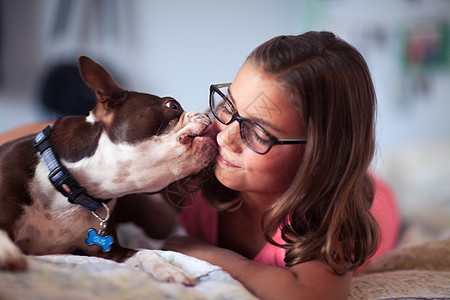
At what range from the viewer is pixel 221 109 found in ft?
3.99

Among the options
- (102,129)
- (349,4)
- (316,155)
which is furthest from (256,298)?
(349,4)

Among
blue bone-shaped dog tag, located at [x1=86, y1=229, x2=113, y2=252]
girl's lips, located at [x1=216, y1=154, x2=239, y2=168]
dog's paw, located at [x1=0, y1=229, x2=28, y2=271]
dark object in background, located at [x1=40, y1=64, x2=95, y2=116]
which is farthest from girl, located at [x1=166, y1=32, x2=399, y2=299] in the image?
dark object in background, located at [x1=40, y1=64, x2=95, y2=116]

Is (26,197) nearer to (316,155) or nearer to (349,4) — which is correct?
(316,155)

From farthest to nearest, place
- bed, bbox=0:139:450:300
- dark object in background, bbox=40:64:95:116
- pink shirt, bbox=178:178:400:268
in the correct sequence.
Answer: dark object in background, bbox=40:64:95:116, pink shirt, bbox=178:178:400:268, bed, bbox=0:139:450:300

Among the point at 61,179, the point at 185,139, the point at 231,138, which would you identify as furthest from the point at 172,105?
the point at 61,179

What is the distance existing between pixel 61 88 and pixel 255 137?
2.69 m

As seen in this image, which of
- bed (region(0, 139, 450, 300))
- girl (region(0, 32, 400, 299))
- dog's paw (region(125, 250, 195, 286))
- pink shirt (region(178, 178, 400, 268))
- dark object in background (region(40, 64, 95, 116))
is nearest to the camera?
bed (region(0, 139, 450, 300))

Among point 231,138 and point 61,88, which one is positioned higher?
point 231,138

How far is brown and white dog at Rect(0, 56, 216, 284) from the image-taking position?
1.07 metres

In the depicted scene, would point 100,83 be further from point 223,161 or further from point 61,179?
point 223,161

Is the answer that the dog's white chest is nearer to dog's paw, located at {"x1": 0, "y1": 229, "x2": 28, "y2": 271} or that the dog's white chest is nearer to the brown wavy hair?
dog's paw, located at {"x1": 0, "y1": 229, "x2": 28, "y2": 271}

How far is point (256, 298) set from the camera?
89cm

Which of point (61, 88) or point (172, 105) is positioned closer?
point (172, 105)

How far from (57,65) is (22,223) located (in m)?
2.72
